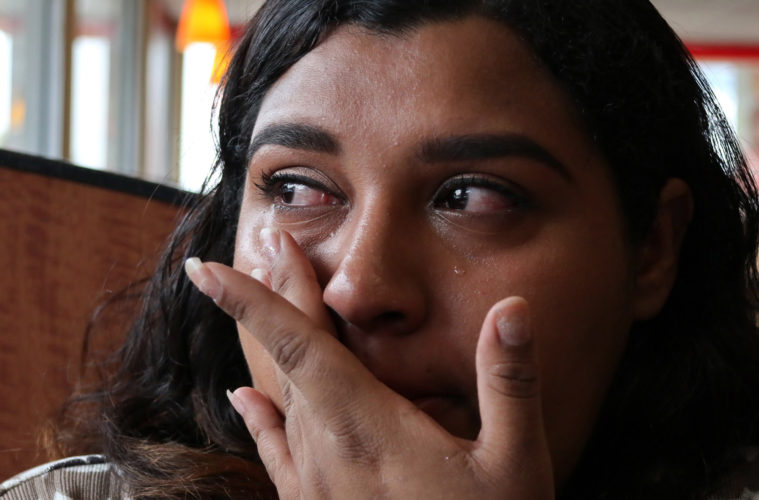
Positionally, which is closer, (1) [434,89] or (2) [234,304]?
(2) [234,304]

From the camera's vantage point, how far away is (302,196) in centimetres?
90

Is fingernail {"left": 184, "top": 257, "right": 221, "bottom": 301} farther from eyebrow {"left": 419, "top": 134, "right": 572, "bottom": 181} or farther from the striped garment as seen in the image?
the striped garment

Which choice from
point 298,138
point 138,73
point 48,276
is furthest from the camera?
point 138,73

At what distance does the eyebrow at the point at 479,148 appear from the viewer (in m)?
0.81

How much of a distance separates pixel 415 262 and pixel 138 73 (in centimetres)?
530

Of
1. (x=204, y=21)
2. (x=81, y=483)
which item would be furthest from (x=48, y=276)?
(x=204, y=21)

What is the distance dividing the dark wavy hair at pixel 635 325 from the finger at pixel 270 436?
0.49 ft

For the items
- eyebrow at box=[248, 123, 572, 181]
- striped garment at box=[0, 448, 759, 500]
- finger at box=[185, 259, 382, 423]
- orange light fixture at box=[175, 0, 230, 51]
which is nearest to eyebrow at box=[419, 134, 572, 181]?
eyebrow at box=[248, 123, 572, 181]

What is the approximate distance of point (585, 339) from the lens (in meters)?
0.85

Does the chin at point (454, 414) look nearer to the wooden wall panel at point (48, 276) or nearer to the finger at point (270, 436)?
the finger at point (270, 436)

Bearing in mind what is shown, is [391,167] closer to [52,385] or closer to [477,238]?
[477,238]

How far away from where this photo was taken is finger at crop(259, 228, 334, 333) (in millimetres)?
753

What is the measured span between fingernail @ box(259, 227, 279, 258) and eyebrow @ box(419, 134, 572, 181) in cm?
16

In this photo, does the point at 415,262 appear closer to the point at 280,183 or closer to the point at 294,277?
the point at 294,277
